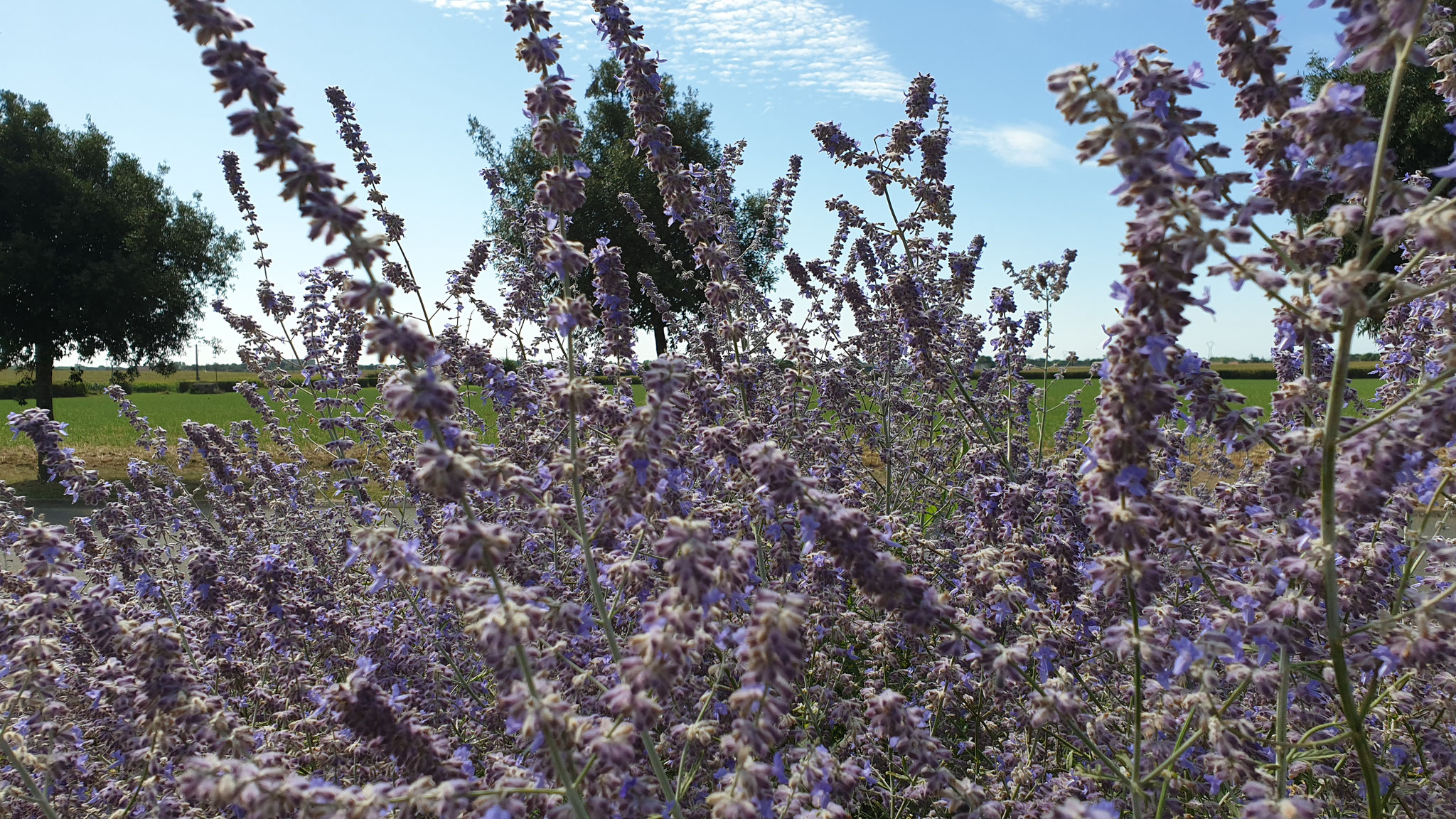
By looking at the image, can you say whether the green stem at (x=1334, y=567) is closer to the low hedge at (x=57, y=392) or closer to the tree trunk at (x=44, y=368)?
the tree trunk at (x=44, y=368)

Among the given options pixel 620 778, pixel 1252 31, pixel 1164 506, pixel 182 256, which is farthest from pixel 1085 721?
pixel 182 256

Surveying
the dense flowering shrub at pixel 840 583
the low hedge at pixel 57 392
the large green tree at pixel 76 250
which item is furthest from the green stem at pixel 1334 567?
the low hedge at pixel 57 392

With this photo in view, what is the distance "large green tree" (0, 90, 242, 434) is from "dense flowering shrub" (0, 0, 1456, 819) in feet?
66.8

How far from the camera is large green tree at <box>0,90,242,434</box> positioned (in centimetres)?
2011

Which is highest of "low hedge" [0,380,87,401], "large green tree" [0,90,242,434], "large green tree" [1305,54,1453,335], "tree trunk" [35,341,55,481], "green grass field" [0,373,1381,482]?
"large green tree" [1305,54,1453,335]

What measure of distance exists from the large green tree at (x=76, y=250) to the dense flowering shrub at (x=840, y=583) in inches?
802

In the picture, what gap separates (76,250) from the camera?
20688mm

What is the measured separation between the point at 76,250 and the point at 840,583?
25.5 m

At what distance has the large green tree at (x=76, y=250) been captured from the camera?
66.0 ft

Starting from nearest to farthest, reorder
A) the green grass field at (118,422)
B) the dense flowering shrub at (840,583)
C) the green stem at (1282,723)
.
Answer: the dense flowering shrub at (840,583)
the green stem at (1282,723)
the green grass field at (118,422)

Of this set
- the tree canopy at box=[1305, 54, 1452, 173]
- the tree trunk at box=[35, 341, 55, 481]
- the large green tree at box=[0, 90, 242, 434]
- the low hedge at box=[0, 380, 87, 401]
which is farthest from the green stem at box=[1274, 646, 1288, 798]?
the low hedge at box=[0, 380, 87, 401]

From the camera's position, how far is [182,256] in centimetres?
2239

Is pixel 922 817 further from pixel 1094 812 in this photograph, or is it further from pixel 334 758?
pixel 334 758

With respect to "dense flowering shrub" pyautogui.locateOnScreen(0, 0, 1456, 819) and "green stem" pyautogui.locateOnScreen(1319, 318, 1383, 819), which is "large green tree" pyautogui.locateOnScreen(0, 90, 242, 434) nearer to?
"dense flowering shrub" pyautogui.locateOnScreen(0, 0, 1456, 819)
